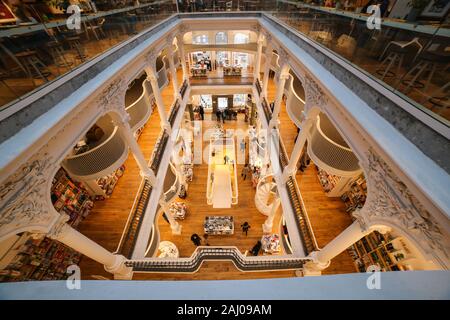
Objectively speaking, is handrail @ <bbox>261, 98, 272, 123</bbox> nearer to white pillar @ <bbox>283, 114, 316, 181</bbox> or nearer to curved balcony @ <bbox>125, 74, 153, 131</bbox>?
white pillar @ <bbox>283, 114, 316, 181</bbox>

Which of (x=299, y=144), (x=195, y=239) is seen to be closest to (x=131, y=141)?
(x=299, y=144)

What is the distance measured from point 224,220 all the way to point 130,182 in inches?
185

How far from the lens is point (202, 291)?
4.14ft

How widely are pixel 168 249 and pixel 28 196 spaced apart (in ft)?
22.2

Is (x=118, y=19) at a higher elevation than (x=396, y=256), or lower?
higher

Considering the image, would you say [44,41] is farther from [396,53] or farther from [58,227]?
[396,53]

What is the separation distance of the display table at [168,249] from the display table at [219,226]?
1.70 metres

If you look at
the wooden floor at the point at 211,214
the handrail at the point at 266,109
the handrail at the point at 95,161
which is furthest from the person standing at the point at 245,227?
the handrail at the point at 95,161

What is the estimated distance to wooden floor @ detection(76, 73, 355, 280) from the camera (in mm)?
6010

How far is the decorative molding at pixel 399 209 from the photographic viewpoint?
2017 mm

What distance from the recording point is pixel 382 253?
5.10 metres

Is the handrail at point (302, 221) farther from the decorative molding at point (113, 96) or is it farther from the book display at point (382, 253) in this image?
the decorative molding at point (113, 96)
